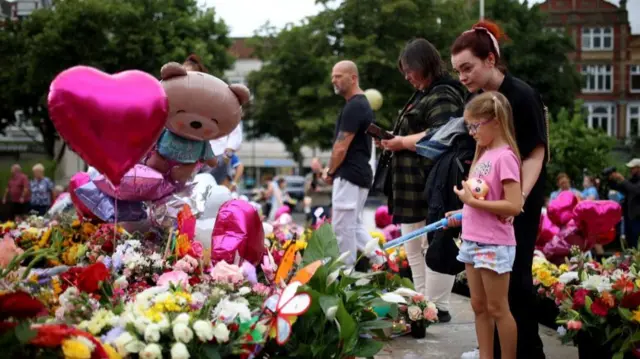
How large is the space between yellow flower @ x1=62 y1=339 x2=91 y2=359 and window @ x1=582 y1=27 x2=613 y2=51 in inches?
2355

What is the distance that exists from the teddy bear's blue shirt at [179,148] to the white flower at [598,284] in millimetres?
2487

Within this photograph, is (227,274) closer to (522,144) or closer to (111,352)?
(111,352)

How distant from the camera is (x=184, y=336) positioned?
260 cm

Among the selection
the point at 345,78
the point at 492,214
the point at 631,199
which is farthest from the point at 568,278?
the point at 631,199

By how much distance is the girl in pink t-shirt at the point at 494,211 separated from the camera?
365 centimetres

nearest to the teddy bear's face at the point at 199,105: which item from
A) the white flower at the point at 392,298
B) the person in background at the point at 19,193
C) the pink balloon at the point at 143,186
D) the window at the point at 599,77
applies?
the pink balloon at the point at 143,186

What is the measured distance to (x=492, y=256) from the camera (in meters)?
3.67

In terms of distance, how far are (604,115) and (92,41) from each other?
41727 millimetres

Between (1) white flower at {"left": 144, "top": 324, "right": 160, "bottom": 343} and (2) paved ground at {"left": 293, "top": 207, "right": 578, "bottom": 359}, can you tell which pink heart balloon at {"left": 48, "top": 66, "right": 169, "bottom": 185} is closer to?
(1) white flower at {"left": 144, "top": 324, "right": 160, "bottom": 343}

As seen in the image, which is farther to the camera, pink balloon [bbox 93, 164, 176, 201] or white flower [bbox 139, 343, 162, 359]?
pink balloon [bbox 93, 164, 176, 201]

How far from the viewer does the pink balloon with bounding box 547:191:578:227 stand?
787 centimetres

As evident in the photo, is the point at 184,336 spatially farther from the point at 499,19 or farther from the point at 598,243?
the point at 499,19

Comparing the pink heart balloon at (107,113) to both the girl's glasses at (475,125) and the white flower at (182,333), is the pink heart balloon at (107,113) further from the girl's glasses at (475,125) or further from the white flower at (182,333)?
the girl's glasses at (475,125)

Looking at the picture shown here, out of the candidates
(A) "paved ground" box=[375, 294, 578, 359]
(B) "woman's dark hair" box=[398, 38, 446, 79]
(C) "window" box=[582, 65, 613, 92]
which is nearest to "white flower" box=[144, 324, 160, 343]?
(A) "paved ground" box=[375, 294, 578, 359]
